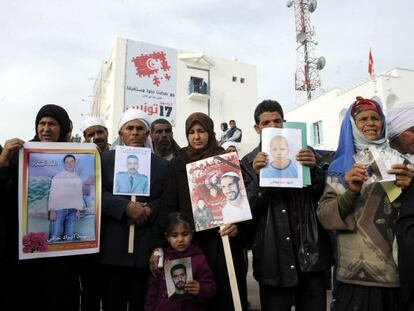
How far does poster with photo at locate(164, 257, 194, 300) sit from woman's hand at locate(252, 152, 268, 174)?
2.93 ft

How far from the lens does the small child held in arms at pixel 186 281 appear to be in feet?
8.77

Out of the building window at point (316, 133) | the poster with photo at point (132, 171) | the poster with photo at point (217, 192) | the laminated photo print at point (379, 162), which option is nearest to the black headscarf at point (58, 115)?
the poster with photo at point (132, 171)

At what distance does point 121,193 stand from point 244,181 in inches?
41.4

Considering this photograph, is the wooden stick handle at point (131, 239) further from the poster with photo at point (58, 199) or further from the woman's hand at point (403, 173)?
the woman's hand at point (403, 173)

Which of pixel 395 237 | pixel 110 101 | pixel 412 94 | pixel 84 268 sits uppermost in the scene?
pixel 110 101

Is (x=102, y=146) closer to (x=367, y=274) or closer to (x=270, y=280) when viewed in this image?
(x=270, y=280)

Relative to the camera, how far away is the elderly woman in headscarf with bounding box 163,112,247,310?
286 cm

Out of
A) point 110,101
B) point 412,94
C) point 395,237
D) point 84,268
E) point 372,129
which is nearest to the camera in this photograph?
point 395,237

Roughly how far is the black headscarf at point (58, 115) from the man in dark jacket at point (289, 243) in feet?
5.31

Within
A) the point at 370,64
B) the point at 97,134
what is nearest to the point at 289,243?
the point at 97,134

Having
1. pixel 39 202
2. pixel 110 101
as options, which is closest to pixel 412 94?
pixel 110 101

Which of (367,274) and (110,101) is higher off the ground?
(110,101)

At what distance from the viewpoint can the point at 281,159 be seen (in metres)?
2.68

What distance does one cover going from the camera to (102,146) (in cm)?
440
